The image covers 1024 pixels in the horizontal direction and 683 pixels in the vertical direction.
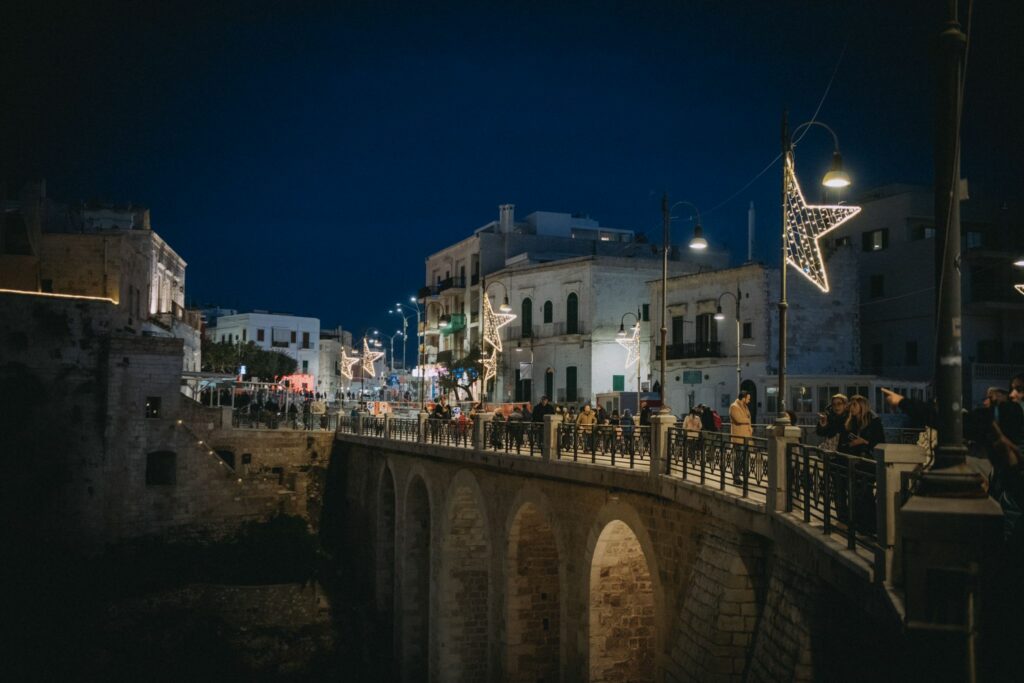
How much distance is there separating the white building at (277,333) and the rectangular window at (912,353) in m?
57.9

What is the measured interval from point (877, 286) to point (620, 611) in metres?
25.9

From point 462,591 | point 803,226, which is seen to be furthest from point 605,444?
point 462,591

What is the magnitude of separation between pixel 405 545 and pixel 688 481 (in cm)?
1763

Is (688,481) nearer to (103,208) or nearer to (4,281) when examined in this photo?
(4,281)

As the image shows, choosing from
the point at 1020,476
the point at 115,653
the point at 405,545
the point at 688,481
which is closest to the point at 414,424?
the point at 405,545

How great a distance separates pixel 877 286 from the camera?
37062mm

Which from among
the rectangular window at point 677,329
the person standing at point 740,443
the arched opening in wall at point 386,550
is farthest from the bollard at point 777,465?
the rectangular window at point 677,329

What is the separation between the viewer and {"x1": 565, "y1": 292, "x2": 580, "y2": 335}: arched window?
47500 millimetres

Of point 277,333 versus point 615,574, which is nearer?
point 615,574

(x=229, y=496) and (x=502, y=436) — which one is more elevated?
(x=502, y=436)

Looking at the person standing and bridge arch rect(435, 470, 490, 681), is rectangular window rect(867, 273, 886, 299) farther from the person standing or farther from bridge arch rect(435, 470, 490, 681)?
the person standing

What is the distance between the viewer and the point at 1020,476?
7793 mm

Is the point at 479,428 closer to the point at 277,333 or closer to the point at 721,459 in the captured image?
the point at 721,459

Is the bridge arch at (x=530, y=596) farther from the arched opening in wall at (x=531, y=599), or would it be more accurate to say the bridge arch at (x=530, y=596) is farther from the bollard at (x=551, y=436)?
the bollard at (x=551, y=436)
